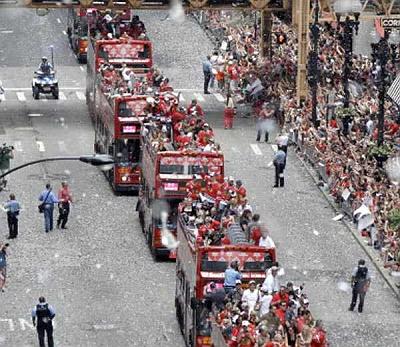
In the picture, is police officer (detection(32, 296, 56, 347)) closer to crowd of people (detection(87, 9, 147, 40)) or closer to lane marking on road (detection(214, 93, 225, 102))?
crowd of people (detection(87, 9, 147, 40))

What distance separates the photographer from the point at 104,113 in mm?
60406

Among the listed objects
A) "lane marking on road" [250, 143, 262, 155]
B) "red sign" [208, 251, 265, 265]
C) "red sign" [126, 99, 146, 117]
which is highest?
"red sign" [208, 251, 265, 265]

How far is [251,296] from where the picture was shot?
1578 inches

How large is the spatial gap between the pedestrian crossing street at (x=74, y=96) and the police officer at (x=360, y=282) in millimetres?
26228

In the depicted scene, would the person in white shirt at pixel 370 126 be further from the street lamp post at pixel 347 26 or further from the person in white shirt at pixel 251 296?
the person in white shirt at pixel 251 296

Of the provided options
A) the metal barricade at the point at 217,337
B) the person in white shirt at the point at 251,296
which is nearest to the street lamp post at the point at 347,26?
the person in white shirt at the point at 251,296

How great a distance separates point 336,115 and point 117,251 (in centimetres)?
1285

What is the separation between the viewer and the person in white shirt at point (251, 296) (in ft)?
131

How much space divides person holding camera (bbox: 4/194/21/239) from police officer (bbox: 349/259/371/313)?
32.1 ft

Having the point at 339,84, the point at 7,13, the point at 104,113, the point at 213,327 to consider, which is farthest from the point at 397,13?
the point at 213,327

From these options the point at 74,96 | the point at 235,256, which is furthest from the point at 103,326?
the point at 74,96

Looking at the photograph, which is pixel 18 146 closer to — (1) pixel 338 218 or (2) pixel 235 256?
(1) pixel 338 218

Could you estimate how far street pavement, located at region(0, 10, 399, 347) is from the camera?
149 ft

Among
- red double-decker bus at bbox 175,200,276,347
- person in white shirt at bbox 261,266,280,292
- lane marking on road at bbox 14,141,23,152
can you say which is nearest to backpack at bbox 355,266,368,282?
red double-decker bus at bbox 175,200,276,347
